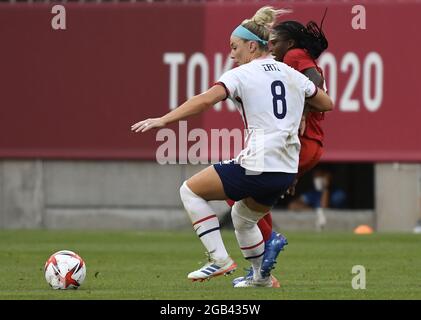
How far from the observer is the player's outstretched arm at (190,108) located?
9.00 meters

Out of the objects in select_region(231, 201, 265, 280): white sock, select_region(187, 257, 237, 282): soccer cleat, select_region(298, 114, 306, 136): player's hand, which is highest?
select_region(298, 114, 306, 136): player's hand

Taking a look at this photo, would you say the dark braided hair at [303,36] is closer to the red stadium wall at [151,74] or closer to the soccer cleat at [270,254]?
the soccer cleat at [270,254]

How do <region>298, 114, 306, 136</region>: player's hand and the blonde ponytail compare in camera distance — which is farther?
<region>298, 114, 306, 136</region>: player's hand

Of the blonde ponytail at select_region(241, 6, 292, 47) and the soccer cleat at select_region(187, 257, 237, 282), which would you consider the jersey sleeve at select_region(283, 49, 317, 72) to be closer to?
the blonde ponytail at select_region(241, 6, 292, 47)

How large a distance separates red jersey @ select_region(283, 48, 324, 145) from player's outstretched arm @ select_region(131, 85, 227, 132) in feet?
3.63

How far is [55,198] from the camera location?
20.0m

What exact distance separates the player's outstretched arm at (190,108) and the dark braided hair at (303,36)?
1.32 m

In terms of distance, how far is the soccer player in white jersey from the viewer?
9.61 m

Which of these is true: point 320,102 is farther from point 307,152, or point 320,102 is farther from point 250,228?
point 250,228

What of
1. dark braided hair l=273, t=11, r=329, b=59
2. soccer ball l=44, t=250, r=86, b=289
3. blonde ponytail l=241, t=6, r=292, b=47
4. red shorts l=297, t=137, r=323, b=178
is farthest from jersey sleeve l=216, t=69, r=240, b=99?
soccer ball l=44, t=250, r=86, b=289
